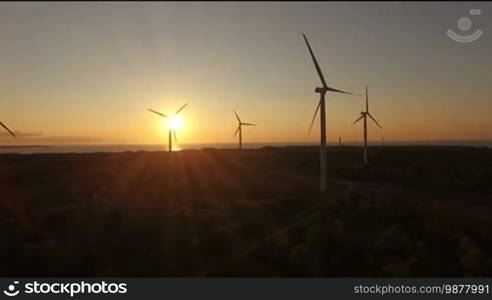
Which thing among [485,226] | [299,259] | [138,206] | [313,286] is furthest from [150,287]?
[485,226]

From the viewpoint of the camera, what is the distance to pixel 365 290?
60.7ft

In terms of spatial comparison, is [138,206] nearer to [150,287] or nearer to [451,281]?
[150,287]

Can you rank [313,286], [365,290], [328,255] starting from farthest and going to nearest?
[328,255], [313,286], [365,290]

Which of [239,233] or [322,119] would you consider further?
[322,119]

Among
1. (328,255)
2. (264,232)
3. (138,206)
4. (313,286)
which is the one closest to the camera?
(313,286)

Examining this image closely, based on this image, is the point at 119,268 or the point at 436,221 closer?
the point at 119,268

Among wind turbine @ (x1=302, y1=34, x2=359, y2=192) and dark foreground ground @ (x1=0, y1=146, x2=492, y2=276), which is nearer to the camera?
dark foreground ground @ (x1=0, y1=146, x2=492, y2=276)

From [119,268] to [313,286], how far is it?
9857 millimetres

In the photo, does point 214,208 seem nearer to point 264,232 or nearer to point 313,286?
point 264,232

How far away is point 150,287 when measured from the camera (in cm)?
1959

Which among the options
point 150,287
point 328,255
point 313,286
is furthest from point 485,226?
point 150,287

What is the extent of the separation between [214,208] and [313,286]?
17.2m

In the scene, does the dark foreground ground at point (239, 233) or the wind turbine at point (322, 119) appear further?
the wind turbine at point (322, 119)

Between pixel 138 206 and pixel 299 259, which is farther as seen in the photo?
pixel 138 206
